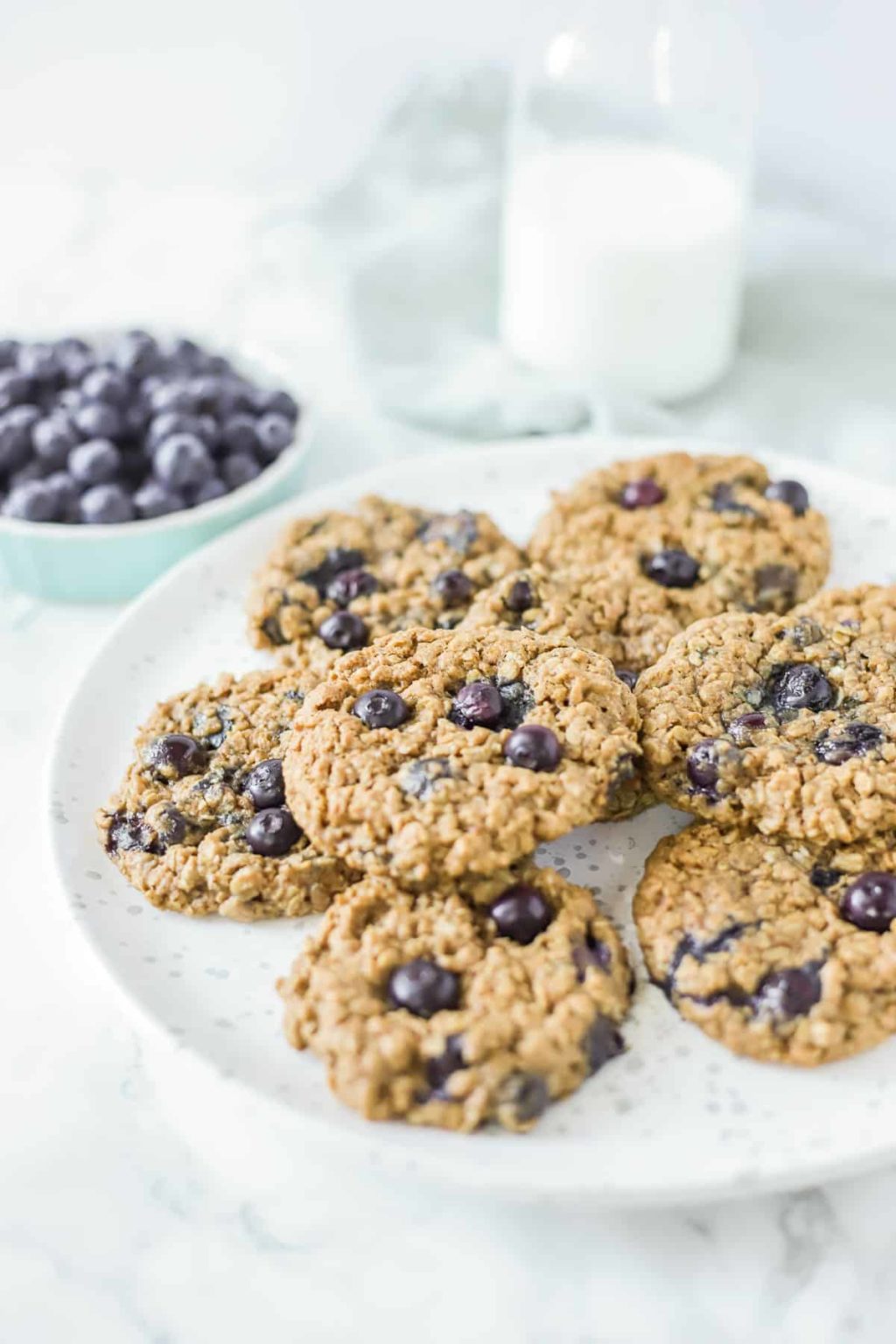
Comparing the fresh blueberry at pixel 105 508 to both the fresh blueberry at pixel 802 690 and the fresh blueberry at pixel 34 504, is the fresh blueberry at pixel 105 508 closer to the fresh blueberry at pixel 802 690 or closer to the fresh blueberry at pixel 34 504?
the fresh blueberry at pixel 34 504

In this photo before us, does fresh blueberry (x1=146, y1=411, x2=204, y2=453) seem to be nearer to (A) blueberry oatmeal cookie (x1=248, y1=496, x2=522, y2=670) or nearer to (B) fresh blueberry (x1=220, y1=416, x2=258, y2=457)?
(B) fresh blueberry (x1=220, y1=416, x2=258, y2=457)

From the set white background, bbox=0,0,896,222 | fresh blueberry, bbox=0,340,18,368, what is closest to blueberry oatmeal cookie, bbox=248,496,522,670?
fresh blueberry, bbox=0,340,18,368

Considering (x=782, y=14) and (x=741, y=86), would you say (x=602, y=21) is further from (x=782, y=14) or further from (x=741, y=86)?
(x=782, y=14)

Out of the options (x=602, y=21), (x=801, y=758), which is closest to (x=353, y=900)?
(x=801, y=758)

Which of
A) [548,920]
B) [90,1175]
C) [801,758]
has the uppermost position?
[801,758]

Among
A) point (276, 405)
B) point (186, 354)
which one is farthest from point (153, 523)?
point (186, 354)

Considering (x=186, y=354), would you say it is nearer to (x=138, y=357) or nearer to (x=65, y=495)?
(x=138, y=357)

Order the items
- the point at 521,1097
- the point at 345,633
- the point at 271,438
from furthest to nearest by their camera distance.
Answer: the point at 271,438 → the point at 345,633 → the point at 521,1097
